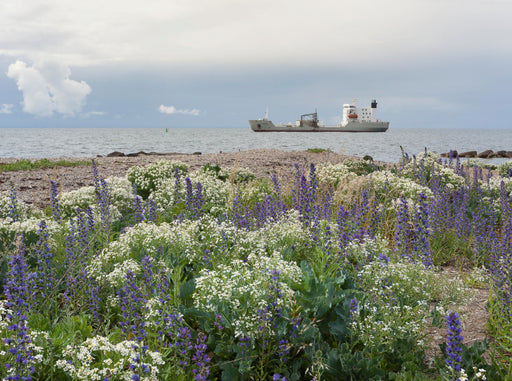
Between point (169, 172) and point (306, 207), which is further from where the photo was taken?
point (169, 172)

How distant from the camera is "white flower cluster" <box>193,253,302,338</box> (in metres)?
3.25

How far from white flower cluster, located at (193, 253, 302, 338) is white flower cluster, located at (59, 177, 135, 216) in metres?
5.14

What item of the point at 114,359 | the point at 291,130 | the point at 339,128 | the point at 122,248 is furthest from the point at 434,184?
the point at 339,128

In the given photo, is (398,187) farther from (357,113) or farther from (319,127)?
(357,113)

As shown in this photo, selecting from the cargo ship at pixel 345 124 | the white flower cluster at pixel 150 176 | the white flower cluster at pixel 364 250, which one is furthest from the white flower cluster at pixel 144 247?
the cargo ship at pixel 345 124

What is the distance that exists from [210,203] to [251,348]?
5.64 metres

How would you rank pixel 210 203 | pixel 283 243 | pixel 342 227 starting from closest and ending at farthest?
1. pixel 342 227
2. pixel 283 243
3. pixel 210 203

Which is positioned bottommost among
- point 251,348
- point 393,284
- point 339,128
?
point 251,348

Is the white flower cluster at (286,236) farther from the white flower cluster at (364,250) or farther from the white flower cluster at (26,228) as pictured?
the white flower cluster at (26,228)

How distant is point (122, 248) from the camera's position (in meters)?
5.02

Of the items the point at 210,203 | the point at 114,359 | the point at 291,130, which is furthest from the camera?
the point at 291,130

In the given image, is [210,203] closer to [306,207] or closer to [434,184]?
[306,207]

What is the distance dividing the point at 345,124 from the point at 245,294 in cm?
11531

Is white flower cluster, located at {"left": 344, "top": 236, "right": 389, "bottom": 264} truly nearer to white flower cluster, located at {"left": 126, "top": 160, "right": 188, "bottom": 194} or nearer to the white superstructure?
white flower cluster, located at {"left": 126, "top": 160, "right": 188, "bottom": 194}
